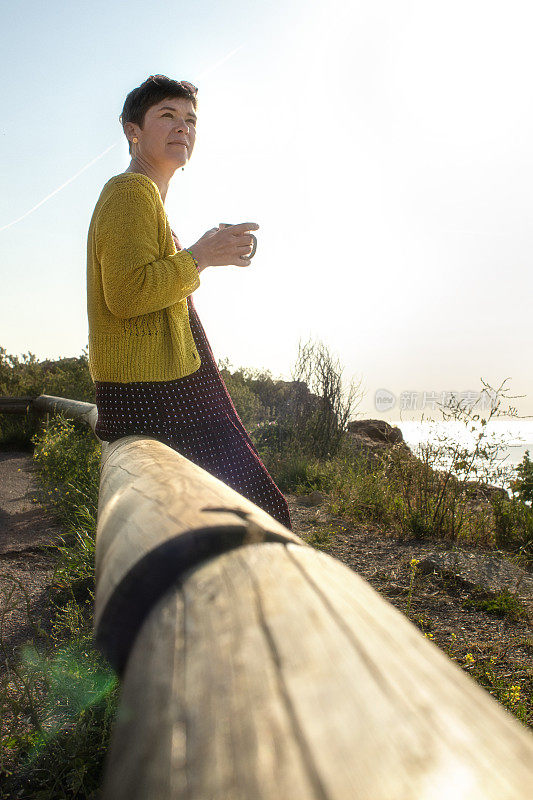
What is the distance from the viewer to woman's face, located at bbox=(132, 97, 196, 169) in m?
2.07

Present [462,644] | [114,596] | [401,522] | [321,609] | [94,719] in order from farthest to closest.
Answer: [401,522], [462,644], [94,719], [114,596], [321,609]

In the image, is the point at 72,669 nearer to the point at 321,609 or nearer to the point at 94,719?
the point at 94,719

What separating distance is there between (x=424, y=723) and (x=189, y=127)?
2.17m

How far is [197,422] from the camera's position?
1.94 m

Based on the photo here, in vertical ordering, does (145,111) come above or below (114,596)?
above

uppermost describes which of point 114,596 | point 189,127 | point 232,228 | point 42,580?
point 189,127

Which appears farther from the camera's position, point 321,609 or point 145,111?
point 145,111

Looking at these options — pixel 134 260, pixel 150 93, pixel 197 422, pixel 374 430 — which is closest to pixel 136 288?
pixel 134 260

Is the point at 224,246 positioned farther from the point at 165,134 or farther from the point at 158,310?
the point at 165,134

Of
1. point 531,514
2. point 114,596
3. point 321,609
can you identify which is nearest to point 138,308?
point 114,596

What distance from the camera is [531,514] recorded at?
15.9ft

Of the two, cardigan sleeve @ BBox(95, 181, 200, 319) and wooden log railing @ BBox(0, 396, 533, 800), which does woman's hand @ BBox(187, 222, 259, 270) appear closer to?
cardigan sleeve @ BBox(95, 181, 200, 319)

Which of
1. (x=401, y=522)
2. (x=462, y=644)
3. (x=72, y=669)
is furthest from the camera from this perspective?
(x=401, y=522)

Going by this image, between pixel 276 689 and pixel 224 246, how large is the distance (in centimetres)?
163
